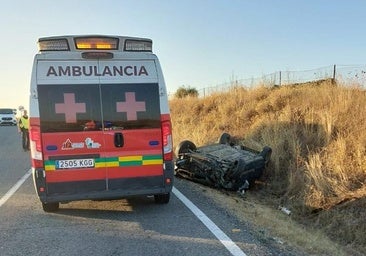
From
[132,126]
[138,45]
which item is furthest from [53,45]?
[132,126]

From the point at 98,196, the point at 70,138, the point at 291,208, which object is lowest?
the point at 291,208

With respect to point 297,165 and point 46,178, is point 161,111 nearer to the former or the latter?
point 46,178

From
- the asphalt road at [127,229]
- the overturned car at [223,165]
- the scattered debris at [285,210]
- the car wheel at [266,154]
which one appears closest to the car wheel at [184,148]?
the overturned car at [223,165]

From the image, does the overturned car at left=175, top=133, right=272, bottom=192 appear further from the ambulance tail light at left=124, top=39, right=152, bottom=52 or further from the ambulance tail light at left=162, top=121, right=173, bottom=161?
the ambulance tail light at left=124, top=39, right=152, bottom=52

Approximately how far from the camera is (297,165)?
10.3 m

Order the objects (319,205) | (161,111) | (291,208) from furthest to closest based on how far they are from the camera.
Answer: (291,208) < (319,205) < (161,111)

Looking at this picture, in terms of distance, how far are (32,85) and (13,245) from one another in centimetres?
234

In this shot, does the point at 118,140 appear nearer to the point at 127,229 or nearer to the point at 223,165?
the point at 127,229

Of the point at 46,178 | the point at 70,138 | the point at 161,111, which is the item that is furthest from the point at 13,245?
the point at 161,111

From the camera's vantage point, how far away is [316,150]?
10641 mm

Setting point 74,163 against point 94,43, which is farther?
point 94,43

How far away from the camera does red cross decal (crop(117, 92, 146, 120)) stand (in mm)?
7066

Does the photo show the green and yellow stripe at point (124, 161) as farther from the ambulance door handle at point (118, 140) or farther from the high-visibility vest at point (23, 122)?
the high-visibility vest at point (23, 122)

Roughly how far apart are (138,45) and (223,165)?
368 cm
